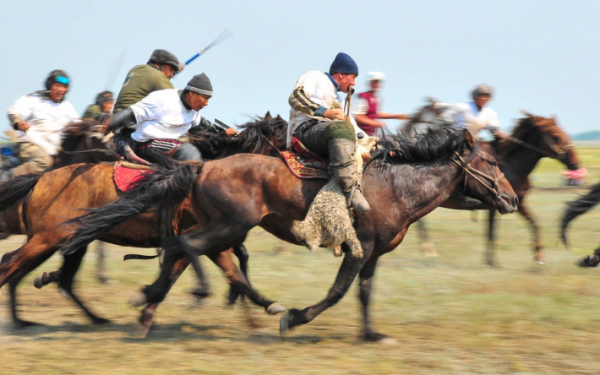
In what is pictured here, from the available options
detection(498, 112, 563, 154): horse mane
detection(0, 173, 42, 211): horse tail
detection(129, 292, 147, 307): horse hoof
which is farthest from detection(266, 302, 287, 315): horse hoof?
detection(498, 112, 563, 154): horse mane

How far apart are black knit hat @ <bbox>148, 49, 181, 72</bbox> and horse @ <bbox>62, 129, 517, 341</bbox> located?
7.04ft

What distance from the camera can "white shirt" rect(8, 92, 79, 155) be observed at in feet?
27.0

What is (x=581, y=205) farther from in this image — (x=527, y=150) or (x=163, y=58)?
(x=163, y=58)

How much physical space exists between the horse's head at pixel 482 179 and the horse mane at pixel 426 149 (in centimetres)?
7

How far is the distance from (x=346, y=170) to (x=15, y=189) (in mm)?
2873

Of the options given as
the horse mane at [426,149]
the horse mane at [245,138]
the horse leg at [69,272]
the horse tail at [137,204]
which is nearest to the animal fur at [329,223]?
the horse mane at [426,149]

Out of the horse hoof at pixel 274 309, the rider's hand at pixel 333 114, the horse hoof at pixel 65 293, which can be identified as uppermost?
the rider's hand at pixel 333 114

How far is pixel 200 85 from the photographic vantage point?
6.49 meters

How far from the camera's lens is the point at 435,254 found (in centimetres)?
1056

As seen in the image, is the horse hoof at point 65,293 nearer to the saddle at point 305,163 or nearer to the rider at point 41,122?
the rider at point 41,122

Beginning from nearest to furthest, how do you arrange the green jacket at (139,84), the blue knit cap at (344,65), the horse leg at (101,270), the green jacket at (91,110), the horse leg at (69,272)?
the blue knit cap at (344,65) → the horse leg at (69,272) → the green jacket at (139,84) → the horse leg at (101,270) → the green jacket at (91,110)

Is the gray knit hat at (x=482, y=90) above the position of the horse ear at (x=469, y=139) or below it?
above

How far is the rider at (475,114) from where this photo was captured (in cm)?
1004

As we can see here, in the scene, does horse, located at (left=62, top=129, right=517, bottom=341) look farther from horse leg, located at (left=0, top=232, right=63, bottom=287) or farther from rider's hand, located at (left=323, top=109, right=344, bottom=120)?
rider's hand, located at (left=323, top=109, right=344, bottom=120)
